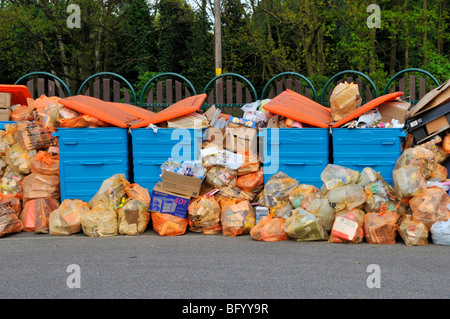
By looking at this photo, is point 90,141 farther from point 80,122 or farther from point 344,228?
point 344,228

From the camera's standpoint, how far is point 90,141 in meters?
6.62

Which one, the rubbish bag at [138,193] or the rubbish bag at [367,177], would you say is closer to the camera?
the rubbish bag at [367,177]

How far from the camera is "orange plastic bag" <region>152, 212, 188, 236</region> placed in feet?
20.1

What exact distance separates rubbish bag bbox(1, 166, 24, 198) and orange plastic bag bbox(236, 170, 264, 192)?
288cm

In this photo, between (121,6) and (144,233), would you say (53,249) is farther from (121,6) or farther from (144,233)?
(121,6)

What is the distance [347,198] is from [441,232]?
101 cm

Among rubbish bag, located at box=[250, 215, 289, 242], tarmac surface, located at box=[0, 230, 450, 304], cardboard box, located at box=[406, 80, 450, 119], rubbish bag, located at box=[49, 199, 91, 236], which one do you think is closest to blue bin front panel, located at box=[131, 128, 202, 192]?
rubbish bag, located at box=[49, 199, 91, 236]

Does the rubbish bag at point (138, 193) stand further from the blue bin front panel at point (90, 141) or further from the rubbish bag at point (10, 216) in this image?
the rubbish bag at point (10, 216)

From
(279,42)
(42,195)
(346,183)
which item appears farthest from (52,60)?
(346,183)

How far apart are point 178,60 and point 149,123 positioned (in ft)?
61.5

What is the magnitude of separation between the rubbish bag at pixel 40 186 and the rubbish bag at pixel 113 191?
649mm

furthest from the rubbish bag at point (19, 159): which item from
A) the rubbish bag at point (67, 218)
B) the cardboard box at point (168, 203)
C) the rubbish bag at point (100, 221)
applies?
the cardboard box at point (168, 203)

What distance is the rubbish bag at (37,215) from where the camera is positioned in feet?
20.9

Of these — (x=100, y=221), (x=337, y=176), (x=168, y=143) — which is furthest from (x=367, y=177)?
(x=100, y=221)
